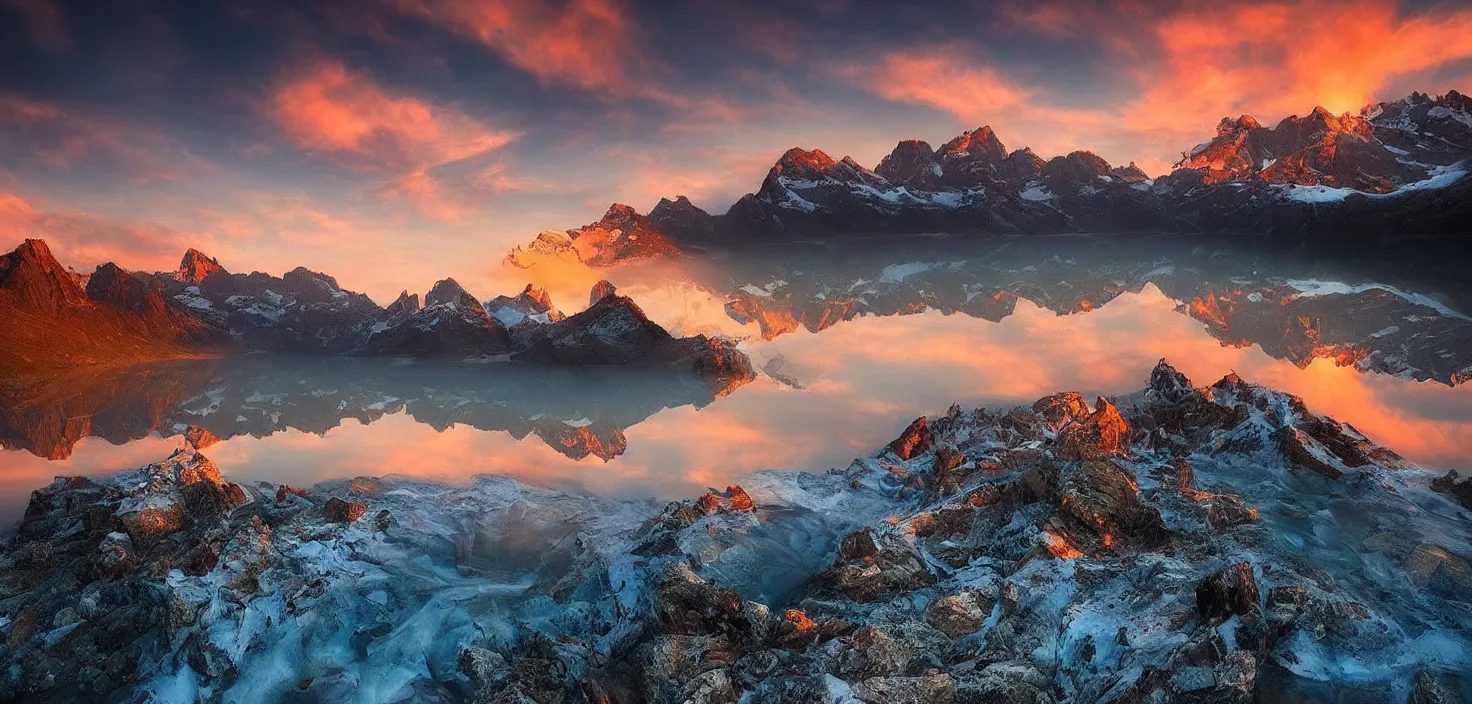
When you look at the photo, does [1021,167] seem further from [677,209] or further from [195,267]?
[195,267]

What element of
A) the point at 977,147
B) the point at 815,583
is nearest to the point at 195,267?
the point at 815,583

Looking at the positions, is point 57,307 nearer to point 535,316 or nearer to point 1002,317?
point 535,316

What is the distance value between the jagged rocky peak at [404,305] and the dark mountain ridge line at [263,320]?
10cm

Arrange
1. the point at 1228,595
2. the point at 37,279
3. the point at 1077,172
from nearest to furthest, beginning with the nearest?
1. the point at 1228,595
2. the point at 37,279
3. the point at 1077,172

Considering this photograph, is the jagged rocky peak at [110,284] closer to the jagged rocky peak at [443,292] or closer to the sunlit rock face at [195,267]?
the sunlit rock face at [195,267]

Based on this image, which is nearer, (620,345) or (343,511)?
(343,511)

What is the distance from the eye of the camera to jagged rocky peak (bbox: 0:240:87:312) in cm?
4862

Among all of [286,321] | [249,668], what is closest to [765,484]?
[249,668]

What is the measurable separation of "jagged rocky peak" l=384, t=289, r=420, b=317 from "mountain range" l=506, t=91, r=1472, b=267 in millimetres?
30505

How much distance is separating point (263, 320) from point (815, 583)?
177 ft

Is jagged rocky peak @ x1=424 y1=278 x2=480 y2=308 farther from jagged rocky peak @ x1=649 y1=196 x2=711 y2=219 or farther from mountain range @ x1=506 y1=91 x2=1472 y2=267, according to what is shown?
jagged rocky peak @ x1=649 y1=196 x2=711 y2=219

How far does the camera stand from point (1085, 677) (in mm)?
8008

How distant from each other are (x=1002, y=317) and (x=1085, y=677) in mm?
30993

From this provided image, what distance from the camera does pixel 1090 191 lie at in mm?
84438
